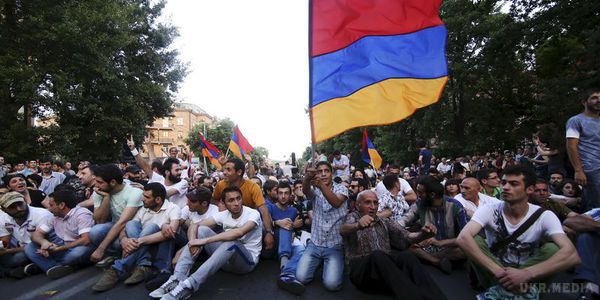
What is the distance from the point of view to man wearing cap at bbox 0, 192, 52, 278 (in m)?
4.75

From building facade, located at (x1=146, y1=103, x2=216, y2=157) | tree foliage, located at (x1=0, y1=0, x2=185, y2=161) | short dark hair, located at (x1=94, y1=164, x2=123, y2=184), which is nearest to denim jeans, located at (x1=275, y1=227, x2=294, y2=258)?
short dark hair, located at (x1=94, y1=164, x2=123, y2=184)

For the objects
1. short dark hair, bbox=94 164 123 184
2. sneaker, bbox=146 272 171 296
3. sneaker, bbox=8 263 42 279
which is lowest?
sneaker, bbox=8 263 42 279

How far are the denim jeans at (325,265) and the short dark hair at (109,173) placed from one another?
2.83 meters

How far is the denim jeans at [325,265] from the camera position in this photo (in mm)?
4086

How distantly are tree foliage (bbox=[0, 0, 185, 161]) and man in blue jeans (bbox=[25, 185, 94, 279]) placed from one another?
12.5 metres

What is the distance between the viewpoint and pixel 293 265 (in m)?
4.47

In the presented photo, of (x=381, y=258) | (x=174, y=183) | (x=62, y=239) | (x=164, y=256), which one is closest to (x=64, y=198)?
(x=62, y=239)

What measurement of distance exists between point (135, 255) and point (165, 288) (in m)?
0.87

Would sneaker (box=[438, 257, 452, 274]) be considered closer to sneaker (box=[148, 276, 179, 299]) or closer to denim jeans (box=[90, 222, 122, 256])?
sneaker (box=[148, 276, 179, 299])

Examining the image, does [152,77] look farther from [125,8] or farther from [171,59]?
[125,8]

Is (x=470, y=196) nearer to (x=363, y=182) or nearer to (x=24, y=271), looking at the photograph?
(x=363, y=182)

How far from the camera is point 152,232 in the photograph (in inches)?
174

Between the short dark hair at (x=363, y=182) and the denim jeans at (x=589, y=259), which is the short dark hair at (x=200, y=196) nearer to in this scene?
the short dark hair at (x=363, y=182)

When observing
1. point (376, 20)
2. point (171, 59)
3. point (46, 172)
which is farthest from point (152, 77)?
point (376, 20)
